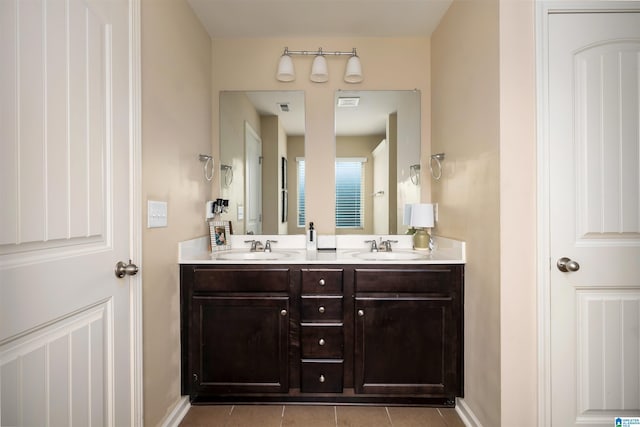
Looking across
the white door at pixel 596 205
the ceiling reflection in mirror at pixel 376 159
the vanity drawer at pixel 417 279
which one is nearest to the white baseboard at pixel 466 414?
A: the white door at pixel 596 205

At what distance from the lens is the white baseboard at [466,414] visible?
181cm

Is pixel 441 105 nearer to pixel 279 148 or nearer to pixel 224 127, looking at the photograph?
pixel 279 148

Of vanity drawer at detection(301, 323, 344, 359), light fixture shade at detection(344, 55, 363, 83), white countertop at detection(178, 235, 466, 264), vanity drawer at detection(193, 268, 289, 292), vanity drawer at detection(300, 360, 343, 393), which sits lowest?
vanity drawer at detection(300, 360, 343, 393)

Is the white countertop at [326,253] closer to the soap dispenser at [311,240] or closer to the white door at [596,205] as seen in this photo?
the soap dispenser at [311,240]

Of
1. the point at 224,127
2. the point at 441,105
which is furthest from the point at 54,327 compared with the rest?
the point at 441,105

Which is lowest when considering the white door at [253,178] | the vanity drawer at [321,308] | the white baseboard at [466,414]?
the white baseboard at [466,414]

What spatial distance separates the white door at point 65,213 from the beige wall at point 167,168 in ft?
0.56

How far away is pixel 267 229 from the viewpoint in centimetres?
262

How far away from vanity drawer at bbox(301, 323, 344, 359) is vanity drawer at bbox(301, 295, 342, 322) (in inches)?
1.5

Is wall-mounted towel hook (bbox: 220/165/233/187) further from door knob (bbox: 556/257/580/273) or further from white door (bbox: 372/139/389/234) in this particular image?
door knob (bbox: 556/257/580/273)

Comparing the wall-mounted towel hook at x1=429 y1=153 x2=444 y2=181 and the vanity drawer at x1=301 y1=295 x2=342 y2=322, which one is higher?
the wall-mounted towel hook at x1=429 y1=153 x2=444 y2=181

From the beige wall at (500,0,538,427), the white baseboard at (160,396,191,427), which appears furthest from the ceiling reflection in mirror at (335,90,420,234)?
the white baseboard at (160,396,191,427)

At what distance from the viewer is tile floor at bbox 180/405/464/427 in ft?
6.19

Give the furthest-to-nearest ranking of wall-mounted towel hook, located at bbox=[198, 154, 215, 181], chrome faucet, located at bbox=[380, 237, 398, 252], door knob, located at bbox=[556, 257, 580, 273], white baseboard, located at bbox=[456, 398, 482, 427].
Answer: chrome faucet, located at bbox=[380, 237, 398, 252] < wall-mounted towel hook, located at bbox=[198, 154, 215, 181] < white baseboard, located at bbox=[456, 398, 482, 427] < door knob, located at bbox=[556, 257, 580, 273]
